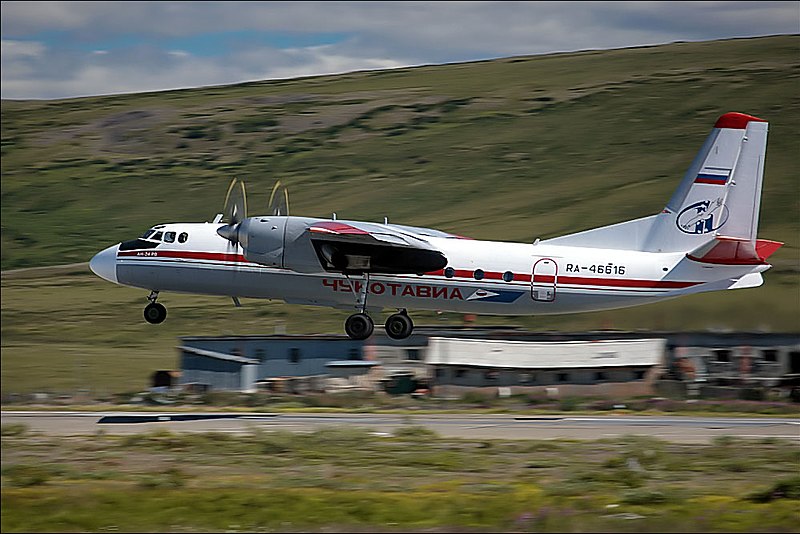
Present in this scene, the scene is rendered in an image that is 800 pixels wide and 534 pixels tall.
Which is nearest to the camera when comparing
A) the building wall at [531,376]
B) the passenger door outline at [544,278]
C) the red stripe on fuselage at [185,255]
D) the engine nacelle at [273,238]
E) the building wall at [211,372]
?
the engine nacelle at [273,238]

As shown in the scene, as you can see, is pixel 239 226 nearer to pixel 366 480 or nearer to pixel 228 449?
pixel 228 449

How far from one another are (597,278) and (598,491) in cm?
1106

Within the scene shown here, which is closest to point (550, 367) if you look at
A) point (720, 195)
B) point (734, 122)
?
point (720, 195)

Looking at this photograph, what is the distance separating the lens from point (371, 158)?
125 metres

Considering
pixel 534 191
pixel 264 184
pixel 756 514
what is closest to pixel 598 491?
pixel 756 514

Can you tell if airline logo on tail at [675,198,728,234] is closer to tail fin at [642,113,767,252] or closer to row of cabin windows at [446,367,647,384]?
tail fin at [642,113,767,252]

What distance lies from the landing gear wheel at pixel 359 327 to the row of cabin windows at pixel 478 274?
10.2 feet

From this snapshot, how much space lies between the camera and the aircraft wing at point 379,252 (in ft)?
113

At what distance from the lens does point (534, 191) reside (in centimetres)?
11112

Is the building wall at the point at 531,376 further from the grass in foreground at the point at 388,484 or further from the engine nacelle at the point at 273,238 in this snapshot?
the engine nacelle at the point at 273,238

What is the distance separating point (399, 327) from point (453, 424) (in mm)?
4259

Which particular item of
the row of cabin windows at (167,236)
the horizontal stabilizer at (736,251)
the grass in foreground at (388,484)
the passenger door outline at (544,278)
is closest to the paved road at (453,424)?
the grass in foreground at (388,484)

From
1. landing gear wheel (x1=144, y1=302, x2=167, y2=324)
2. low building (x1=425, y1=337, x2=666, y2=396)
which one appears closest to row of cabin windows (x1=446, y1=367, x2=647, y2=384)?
low building (x1=425, y1=337, x2=666, y2=396)

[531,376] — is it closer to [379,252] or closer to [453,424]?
[453,424]
